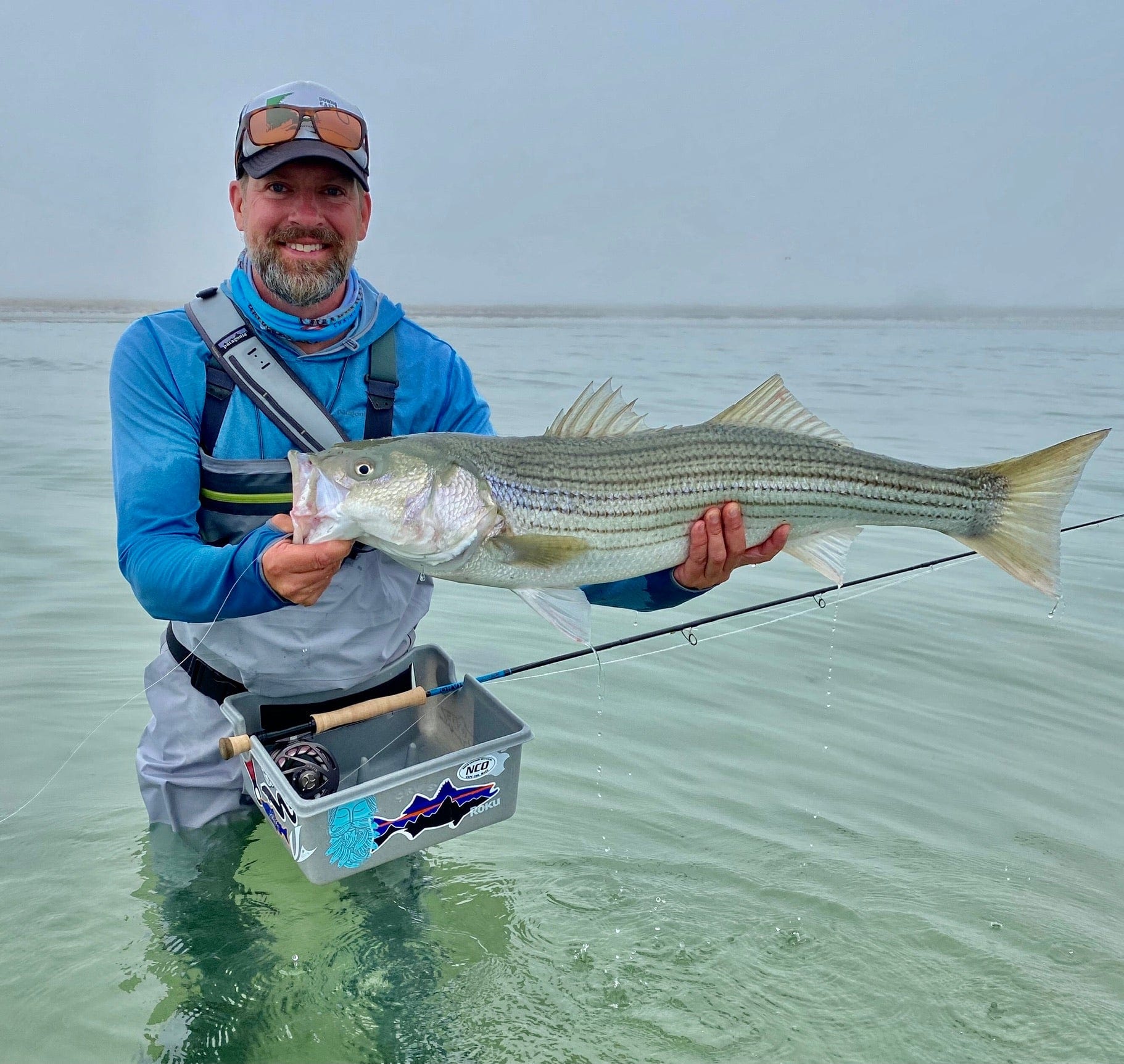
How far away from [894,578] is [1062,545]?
2221 mm

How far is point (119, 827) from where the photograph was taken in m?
4.27

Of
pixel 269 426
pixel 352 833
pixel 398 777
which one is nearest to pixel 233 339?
pixel 269 426

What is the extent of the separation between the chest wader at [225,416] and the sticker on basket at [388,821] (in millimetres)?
986

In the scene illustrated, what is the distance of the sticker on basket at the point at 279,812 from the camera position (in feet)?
9.16

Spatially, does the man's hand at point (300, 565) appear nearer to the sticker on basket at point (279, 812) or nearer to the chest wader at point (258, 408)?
the chest wader at point (258, 408)

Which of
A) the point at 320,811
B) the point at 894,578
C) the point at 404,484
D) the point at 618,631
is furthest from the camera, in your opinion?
the point at 894,578

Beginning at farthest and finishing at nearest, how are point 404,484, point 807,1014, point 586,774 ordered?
point 586,774 → point 807,1014 → point 404,484

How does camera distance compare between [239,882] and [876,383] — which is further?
[876,383]

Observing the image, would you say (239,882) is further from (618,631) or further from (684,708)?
(618,631)

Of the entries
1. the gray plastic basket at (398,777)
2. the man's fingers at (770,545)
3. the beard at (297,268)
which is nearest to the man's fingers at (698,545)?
the man's fingers at (770,545)

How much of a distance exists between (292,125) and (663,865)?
319cm

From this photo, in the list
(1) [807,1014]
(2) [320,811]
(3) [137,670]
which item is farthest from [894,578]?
(2) [320,811]

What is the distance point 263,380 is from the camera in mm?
3133

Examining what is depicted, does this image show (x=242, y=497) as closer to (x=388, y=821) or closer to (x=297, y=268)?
(x=297, y=268)
